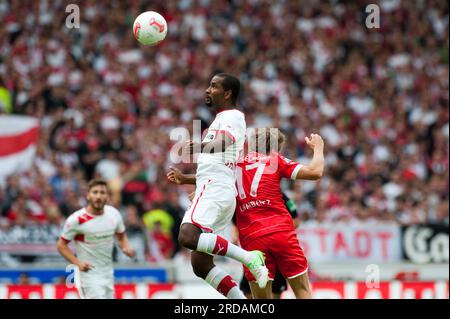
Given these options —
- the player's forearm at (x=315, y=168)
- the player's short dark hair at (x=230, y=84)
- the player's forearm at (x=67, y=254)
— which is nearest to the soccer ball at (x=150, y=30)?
the player's short dark hair at (x=230, y=84)

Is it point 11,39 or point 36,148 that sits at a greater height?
point 11,39

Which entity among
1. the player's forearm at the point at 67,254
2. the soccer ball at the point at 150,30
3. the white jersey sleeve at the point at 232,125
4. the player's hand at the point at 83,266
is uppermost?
the soccer ball at the point at 150,30

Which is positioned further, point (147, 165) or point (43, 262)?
point (147, 165)

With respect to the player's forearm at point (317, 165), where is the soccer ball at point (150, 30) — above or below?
above

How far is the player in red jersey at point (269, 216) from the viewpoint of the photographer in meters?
9.35

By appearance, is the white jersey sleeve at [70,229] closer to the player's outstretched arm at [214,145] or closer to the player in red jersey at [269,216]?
the player in red jersey at [269,216]

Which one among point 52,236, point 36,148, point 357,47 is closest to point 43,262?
point 52,236

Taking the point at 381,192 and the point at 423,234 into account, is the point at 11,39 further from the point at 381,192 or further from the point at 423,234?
the point at 423,234

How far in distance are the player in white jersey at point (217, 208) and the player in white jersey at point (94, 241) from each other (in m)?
2.65

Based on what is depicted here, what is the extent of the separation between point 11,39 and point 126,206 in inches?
226

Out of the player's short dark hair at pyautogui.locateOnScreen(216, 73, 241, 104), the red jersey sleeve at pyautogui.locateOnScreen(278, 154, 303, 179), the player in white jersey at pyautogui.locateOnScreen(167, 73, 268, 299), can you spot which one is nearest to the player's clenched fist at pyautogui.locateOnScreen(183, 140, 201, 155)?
the player in white jersey at pyautogui.locateOnScreen(167, 73, 268, 299)

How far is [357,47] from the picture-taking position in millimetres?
23719

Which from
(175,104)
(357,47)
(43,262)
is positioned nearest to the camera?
(43,262)

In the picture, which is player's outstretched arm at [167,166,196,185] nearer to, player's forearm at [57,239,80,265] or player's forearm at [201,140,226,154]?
player's forearm at [201,140,226,154]
